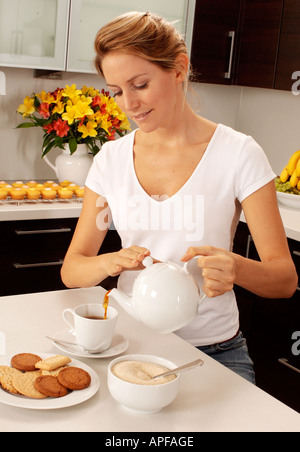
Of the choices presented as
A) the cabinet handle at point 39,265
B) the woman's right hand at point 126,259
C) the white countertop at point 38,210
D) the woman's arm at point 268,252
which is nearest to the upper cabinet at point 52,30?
the white countertop at point 38,210

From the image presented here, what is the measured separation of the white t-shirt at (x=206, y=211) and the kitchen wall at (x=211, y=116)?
1.21 meters

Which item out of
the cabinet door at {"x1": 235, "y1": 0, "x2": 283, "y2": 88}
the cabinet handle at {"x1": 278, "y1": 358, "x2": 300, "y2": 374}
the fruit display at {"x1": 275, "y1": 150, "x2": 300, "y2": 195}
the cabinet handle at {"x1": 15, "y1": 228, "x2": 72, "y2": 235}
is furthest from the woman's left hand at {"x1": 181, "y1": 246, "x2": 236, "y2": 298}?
the cabinet door at {"x1": 235, "y1": 0, "x2": 283, "y2": 88}

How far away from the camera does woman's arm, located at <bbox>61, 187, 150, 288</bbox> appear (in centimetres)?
119

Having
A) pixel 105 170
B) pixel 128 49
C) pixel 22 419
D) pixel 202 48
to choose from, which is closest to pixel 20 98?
pixel 202 48

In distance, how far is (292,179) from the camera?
256 cm

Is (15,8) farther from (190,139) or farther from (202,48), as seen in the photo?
(190,139)

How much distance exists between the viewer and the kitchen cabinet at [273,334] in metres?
2.23

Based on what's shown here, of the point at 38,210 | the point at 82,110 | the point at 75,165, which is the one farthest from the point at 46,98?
the point at 38,210

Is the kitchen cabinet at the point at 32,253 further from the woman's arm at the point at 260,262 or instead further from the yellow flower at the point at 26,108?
the woman's arm at the point at 260,262

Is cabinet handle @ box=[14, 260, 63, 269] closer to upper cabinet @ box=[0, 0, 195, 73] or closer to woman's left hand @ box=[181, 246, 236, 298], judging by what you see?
upper cabinet @ box=[0, 0, 195, 73]

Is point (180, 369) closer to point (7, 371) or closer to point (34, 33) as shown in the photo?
point (7, 371)
